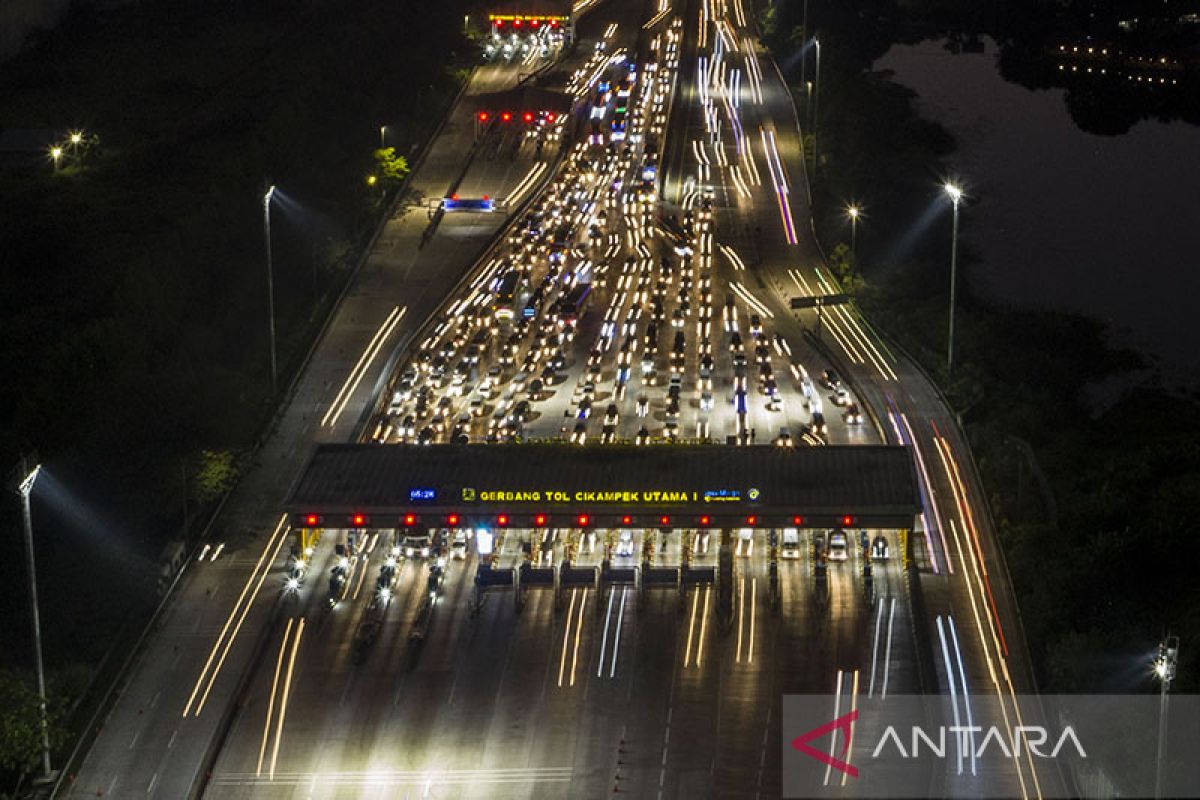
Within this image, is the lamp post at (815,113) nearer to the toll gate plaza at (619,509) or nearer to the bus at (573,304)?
the bus at (573,304)

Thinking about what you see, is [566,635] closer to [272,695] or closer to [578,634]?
[578,634]

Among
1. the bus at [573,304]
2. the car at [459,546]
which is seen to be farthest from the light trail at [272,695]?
the bus at [573,304]

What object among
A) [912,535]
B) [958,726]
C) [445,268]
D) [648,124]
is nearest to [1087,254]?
[648,124]

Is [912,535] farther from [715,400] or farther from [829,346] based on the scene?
[829,346]

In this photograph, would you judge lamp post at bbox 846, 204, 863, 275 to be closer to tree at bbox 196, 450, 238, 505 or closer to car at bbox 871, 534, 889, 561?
car at bbox 871, 534, 889, 561

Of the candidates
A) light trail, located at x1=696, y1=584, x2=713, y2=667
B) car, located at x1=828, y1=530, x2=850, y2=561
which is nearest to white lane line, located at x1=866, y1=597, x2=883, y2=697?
car, located at x1=828, y1=530, x2=850, y2=561

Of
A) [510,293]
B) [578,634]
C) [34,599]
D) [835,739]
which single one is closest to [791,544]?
[578,634]
